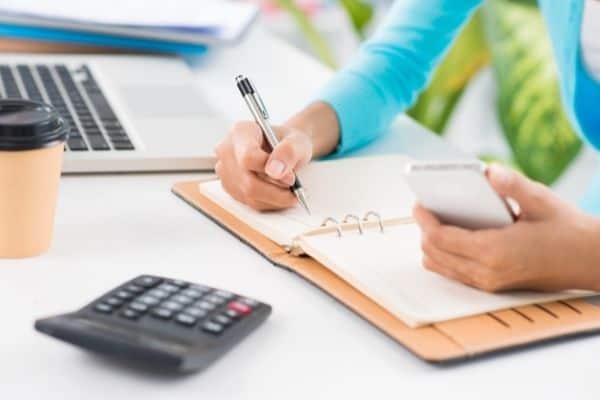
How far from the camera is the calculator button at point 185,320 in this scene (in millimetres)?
747

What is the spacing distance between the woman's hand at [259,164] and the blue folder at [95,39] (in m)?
0.53

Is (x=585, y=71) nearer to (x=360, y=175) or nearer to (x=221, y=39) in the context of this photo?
(x=360, y=175)

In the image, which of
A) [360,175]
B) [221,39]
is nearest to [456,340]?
[360,175]

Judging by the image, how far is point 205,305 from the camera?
78 cm

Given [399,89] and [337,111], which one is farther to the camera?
[399,89]

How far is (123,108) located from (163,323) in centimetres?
57

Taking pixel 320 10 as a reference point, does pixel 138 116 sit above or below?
below

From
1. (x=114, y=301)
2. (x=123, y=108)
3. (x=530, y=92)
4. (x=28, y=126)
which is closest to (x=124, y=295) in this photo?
(x=114, y=301)

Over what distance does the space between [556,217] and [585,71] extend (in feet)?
1.42

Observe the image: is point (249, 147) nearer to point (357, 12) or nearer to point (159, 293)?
point (159, 293)

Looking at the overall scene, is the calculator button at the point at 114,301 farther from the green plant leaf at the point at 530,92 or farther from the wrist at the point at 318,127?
the green plant leaf at the point at 530,92

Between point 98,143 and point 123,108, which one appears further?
point 123,108

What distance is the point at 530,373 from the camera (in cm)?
75

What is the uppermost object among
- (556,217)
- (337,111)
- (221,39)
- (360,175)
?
(221,39)
